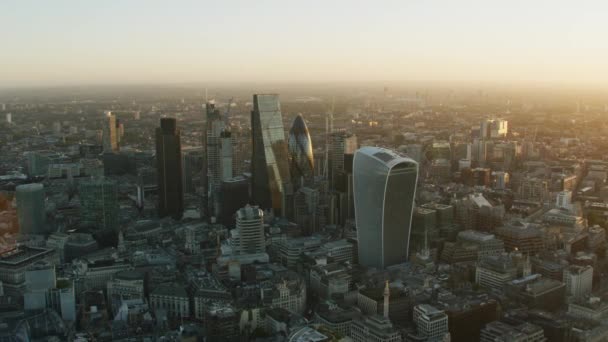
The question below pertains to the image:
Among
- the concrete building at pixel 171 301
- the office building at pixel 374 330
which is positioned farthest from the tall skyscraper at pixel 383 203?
the concrete building at pixel 171 301

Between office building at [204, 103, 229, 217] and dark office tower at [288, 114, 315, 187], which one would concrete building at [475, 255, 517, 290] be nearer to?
dark office tower at [288, 114, 315, 187]

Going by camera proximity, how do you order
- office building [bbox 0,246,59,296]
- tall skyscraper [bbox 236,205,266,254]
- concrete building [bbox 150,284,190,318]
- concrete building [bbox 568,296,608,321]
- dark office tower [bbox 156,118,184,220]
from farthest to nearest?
dark office tower [bbox 156,118,184,220] < tall skyscraper [bbox 236,205,266,254] < office building [bbox 0,246,59,296] < concrete building [bbox 150,284,190,318] < concrete building [bbox 568,296,608,321]

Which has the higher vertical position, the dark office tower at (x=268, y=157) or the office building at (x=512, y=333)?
the dark office tower at (x=268, y=157)

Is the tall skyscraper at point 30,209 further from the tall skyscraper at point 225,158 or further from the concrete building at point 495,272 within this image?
the concrete building at point 495,272

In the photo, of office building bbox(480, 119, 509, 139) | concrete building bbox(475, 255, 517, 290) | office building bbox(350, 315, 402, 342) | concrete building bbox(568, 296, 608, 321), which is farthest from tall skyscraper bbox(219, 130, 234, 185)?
office building bbox(480, 119, 509, 139)

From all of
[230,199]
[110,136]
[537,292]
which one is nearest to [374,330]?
[537,292]

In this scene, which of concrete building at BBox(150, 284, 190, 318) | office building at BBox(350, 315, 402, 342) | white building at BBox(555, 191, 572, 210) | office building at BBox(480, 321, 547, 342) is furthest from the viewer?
white building at BBox(555, 191, 572, 210)

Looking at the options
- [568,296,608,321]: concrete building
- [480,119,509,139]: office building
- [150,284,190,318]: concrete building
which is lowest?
[150,284,190,318]: concrete building

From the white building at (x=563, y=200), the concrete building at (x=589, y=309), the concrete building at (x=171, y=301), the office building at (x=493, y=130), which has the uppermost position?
the office building at (x=493, y=130)
